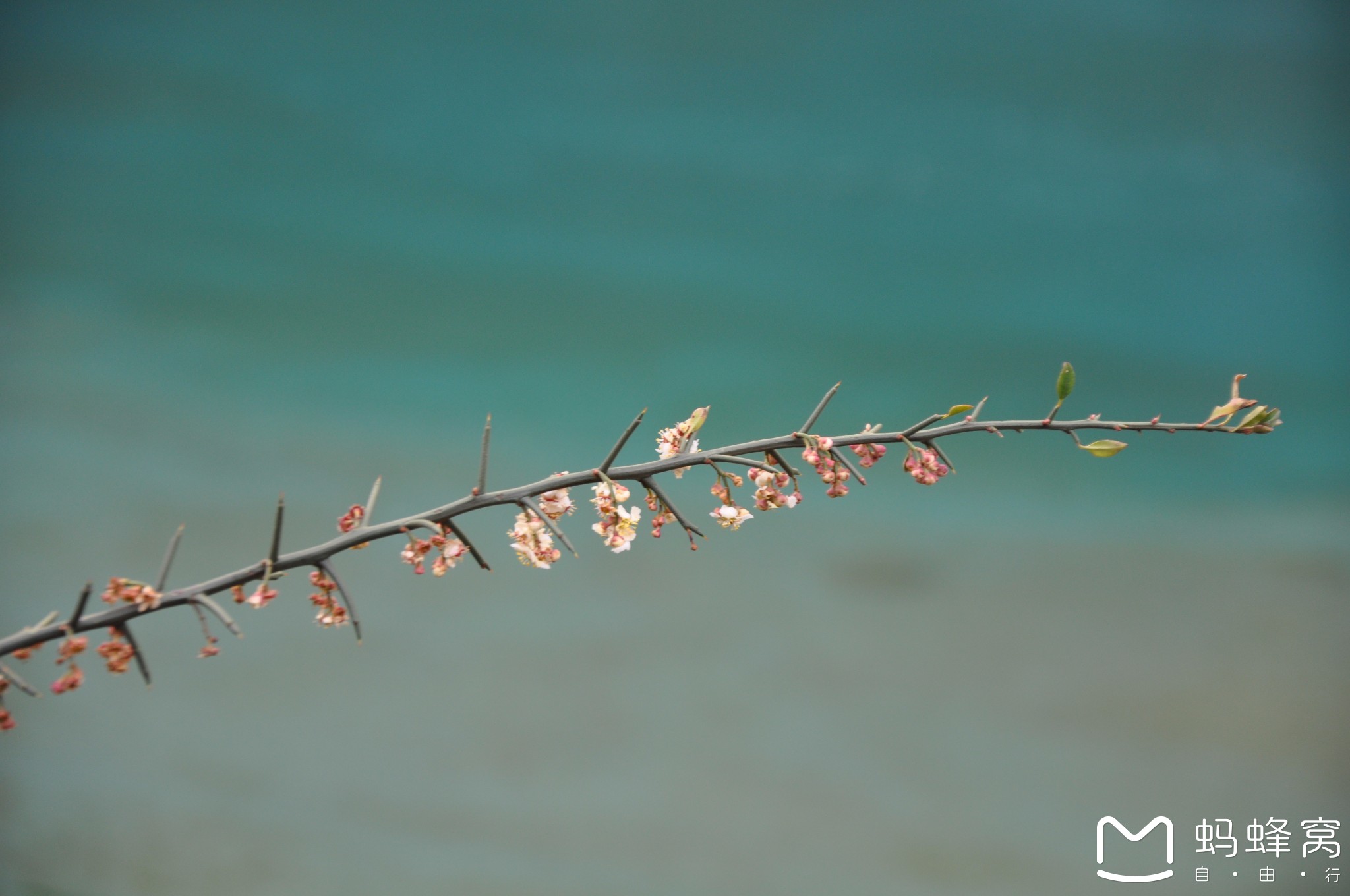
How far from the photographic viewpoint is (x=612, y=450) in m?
0.40

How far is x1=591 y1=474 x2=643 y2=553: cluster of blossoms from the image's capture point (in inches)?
16.2

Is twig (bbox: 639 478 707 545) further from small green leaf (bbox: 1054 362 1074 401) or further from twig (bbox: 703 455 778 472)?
small green leaf (bbox: 1054 362 1074 401)

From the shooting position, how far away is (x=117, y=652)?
0.38 metres

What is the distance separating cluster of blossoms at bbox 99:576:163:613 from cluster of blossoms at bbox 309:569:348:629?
0.06 meters

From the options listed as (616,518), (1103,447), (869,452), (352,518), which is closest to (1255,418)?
(1103,447)

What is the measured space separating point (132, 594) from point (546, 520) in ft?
0.55

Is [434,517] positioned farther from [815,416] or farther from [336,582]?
[815,416]

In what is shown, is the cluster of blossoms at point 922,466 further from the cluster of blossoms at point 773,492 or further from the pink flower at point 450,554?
the pink flower at point 450,554

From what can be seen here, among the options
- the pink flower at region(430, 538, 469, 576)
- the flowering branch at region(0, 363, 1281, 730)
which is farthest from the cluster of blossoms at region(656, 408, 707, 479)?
the pink flower at region(430, 538, 469, 576)

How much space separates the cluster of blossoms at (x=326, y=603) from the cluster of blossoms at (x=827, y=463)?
0.71ft

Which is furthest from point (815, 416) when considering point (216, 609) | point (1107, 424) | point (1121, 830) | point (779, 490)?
point (1121, 830)

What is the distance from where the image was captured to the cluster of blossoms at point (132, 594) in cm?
37

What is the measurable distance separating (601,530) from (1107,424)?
0.25m

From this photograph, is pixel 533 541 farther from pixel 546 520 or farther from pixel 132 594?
pixel 132 594
